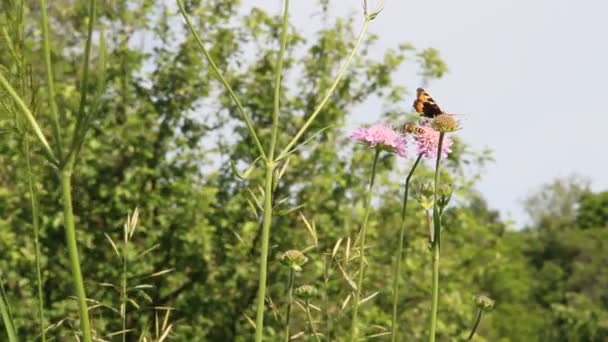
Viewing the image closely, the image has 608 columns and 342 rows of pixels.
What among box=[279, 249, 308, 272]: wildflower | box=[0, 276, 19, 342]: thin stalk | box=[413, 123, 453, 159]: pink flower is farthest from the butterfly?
box=[0, 276, 19, 342]: thin stalk

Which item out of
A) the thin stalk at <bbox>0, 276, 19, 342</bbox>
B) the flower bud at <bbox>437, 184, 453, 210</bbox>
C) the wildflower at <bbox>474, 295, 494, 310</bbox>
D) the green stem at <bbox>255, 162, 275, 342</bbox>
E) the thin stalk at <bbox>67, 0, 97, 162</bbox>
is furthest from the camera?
the wildflower at <bbox>474, 295, 494, 310</bbox>

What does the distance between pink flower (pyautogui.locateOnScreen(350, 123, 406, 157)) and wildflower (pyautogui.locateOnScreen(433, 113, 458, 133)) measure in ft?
0.86

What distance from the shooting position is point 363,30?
1.47 meters

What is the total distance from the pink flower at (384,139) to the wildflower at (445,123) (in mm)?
262

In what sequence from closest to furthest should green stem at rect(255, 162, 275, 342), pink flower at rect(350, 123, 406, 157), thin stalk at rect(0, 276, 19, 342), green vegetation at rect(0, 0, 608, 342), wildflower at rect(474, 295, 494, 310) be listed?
thin stalk at rect(0, 276, 19, 342) < green stem at rect(255, 162, 275, 342) < wildflower at rect(474, 295, 494, 310) < pink flower at rect(350, 123, 406, 157) < green vegetation at rect(0, 0, 608, 342)

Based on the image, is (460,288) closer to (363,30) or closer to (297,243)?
(297,243)

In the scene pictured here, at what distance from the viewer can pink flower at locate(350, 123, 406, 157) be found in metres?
1.81

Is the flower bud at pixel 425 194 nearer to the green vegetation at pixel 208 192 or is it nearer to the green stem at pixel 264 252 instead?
the green stem at pixel 264 252

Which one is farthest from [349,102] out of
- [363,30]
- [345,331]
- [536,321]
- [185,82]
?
[536,321]

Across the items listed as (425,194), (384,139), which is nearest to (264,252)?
(425,194)

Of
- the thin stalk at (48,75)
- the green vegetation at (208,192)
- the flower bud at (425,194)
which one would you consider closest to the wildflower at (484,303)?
the flower bud at (425,194)

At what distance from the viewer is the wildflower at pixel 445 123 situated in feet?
5.03

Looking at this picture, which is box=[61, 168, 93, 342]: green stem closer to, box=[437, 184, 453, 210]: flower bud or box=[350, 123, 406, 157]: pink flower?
box=[437, 184, 453, 210]: flower bud

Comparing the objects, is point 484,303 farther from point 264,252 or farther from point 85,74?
point 85,74
